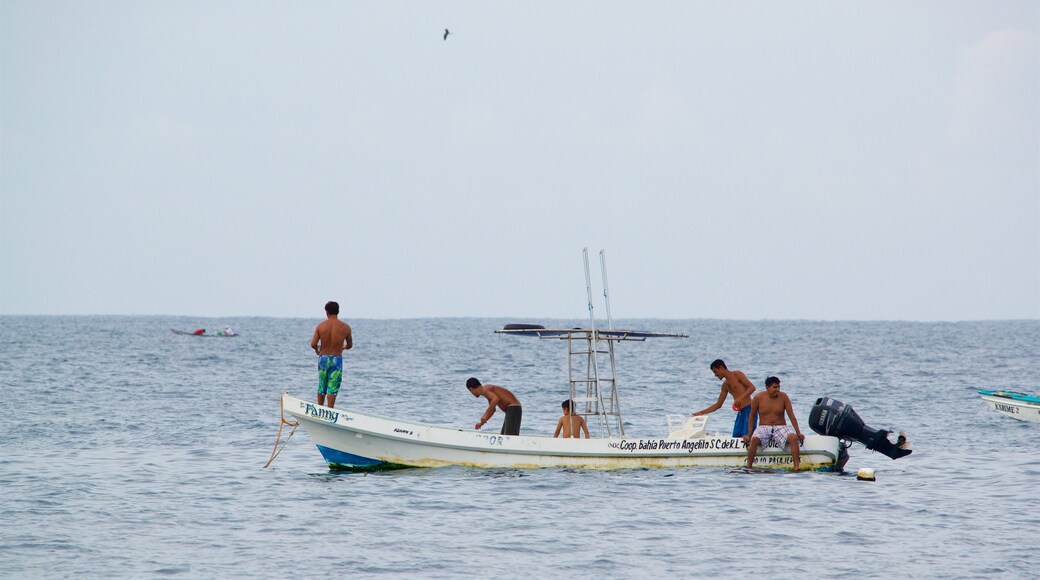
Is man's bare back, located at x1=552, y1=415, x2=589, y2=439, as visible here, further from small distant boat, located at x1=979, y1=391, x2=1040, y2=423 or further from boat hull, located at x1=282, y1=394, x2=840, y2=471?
small distant boat, located at x1=979, y1=391, x2=1040, y2=423

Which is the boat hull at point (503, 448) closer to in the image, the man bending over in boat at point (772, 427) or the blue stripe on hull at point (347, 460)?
the blue stripe on hull at point (347, 460)

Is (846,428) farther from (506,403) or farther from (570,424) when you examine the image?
(506,403)

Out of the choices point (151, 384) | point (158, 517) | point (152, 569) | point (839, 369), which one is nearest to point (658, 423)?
point (158, 517)

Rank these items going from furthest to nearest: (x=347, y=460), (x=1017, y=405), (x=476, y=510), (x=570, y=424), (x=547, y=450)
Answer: (x=1017, y=405) → (x=347, y=460) → (x=570, y=424) → (x=547, y=450) → (x=476, y=510)

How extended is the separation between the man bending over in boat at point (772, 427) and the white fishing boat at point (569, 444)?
187 mm

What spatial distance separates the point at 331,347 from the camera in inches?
745

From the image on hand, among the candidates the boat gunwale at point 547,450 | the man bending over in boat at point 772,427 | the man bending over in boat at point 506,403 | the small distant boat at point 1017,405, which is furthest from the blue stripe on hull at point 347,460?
the small distant boat at point 1017,405

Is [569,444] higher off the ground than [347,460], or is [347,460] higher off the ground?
[569,444]

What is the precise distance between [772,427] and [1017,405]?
13.1 metres

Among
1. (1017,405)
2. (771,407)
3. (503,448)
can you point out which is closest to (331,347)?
(503,448)

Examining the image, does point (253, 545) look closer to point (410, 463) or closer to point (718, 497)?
Answer: point (410, 463)

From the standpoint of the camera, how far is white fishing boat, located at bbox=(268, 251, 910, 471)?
1900 cm

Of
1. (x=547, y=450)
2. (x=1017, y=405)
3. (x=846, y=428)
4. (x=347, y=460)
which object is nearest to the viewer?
(x=547, y=450)

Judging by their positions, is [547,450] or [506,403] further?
[506,403]
